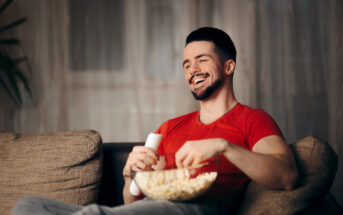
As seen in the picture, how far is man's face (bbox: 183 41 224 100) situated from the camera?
1.36 metres

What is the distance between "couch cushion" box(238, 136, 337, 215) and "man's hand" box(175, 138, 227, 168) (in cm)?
25

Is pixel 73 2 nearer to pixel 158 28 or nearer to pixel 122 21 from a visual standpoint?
pixel 122 21

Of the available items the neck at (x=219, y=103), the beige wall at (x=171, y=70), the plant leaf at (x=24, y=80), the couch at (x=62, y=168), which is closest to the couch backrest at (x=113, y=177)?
the couch at (x=62, y=168)

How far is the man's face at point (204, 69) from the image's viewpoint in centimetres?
136

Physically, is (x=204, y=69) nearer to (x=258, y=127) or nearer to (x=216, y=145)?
(x=258, y=127)

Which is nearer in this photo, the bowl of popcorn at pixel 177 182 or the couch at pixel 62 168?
the bowl of popcorn at pixel 177 182

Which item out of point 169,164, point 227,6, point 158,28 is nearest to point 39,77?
point 158,28

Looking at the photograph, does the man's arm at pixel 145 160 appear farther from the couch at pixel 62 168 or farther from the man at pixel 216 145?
the couch at pixel 62 168

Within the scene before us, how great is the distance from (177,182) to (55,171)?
73 centimetres

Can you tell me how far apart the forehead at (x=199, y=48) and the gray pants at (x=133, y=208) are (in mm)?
634

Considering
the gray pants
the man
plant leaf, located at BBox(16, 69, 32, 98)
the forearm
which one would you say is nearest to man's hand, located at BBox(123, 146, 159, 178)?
the man

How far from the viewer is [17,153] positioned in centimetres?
147

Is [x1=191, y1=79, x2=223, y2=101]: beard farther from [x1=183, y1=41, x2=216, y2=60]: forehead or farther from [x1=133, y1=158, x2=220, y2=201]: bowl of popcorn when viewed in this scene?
[x1=133, y1=158, x2=220, y2=201]: bowl of popcorn

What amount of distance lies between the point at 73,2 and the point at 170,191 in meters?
2.32
